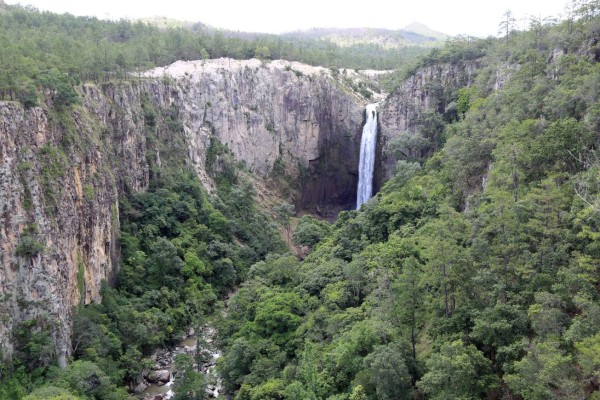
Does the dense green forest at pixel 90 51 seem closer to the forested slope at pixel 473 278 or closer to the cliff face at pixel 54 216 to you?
the cliff face at pixel 54 216

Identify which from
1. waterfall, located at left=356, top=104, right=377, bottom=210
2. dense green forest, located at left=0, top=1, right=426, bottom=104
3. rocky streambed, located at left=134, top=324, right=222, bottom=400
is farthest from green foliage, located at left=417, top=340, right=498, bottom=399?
Answer: waterfall, located at left=356, top=104, right=377, bottom=210

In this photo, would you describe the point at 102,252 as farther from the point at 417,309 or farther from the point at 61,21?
the point at 61,21

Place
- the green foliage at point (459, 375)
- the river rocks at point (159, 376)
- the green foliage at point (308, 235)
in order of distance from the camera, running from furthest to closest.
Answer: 1. the green foliage at point (308, 235)
2. the river rocks at point (159, 376)
3. the green foliage at point (459, 375)

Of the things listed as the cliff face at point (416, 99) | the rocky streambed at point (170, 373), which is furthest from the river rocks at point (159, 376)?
the cliff face at point (416, 99)

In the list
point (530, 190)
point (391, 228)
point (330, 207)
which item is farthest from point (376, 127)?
point (530, 190)

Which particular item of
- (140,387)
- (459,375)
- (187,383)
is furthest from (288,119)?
(459,375)

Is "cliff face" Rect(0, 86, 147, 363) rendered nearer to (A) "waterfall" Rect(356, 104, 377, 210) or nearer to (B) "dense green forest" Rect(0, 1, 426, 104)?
(B) "dense green forest" Rect(0, 1, 426, 104)
